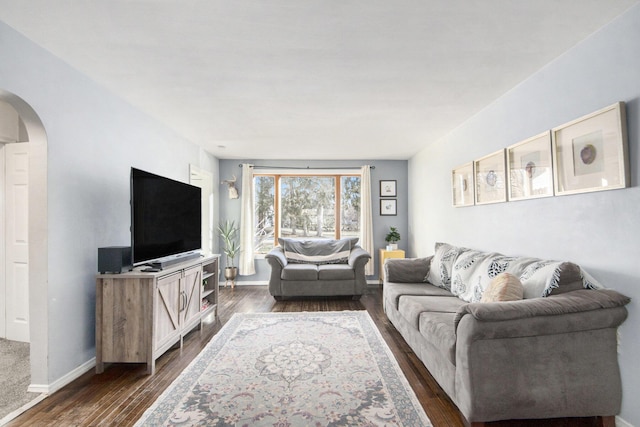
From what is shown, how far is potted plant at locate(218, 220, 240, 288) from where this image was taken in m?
5.78

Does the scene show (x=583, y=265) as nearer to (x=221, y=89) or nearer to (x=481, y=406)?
(x=481, y=406)

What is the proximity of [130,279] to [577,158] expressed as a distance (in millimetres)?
3426

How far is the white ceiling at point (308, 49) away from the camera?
1.83 metres

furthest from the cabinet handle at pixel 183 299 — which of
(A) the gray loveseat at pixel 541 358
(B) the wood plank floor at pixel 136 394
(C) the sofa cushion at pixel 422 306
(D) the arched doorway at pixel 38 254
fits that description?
(A) the gray loveseat at pixel 541 358

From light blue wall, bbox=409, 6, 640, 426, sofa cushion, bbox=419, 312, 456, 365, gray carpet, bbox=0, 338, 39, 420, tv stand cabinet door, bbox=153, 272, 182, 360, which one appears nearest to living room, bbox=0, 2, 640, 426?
light blue wall, bbox=409, 6, 640, 426

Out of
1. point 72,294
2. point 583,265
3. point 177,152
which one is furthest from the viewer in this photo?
point 177,152

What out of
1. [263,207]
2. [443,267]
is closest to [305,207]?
[263,207]

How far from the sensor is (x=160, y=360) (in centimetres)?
288

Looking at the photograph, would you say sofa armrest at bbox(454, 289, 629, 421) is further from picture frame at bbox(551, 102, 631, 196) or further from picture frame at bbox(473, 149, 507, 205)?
picture frame at bbox(473, 149, 507, 205)

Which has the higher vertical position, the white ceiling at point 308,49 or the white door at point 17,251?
the white ceiling at point 308,49

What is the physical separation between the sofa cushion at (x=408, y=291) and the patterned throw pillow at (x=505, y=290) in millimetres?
963

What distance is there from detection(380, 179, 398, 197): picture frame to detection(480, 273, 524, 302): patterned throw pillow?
13.1ft

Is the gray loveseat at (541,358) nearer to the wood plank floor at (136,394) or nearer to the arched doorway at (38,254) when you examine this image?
the wood plank floor at (136,394)

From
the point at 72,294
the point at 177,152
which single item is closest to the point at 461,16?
the point at 72,294
